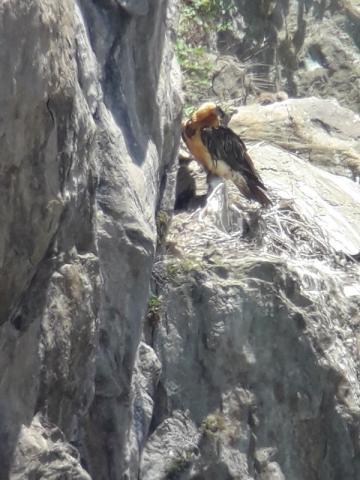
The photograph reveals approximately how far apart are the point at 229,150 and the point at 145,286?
10.1 feet

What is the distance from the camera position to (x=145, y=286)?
5887 mm

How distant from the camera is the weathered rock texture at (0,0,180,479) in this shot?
4410 millimetres

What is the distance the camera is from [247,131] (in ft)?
33.0

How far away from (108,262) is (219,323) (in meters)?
1.80

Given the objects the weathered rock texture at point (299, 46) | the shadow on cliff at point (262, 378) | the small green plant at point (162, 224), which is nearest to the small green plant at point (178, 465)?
the shadow on cliff at point (262, 378)

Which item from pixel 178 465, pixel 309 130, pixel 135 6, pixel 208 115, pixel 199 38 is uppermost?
pixel 199 38

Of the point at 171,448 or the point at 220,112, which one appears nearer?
the point at 171,448

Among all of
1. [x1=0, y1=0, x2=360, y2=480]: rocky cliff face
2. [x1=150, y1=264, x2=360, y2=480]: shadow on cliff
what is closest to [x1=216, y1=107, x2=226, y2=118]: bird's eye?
[x1=0, y1=0, x2=360, y2=480]: rocky cliff face

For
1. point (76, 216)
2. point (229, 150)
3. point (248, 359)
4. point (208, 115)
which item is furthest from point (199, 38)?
point (76, 216)

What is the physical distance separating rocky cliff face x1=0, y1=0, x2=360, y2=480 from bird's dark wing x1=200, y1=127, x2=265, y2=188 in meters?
0.18

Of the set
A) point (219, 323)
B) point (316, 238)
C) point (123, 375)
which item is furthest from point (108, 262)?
point (316, 238)

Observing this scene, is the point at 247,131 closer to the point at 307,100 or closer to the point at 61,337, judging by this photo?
the point at 307,100

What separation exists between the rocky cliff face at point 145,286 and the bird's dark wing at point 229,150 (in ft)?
0.58

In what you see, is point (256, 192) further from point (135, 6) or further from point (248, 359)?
point (135, 6)
